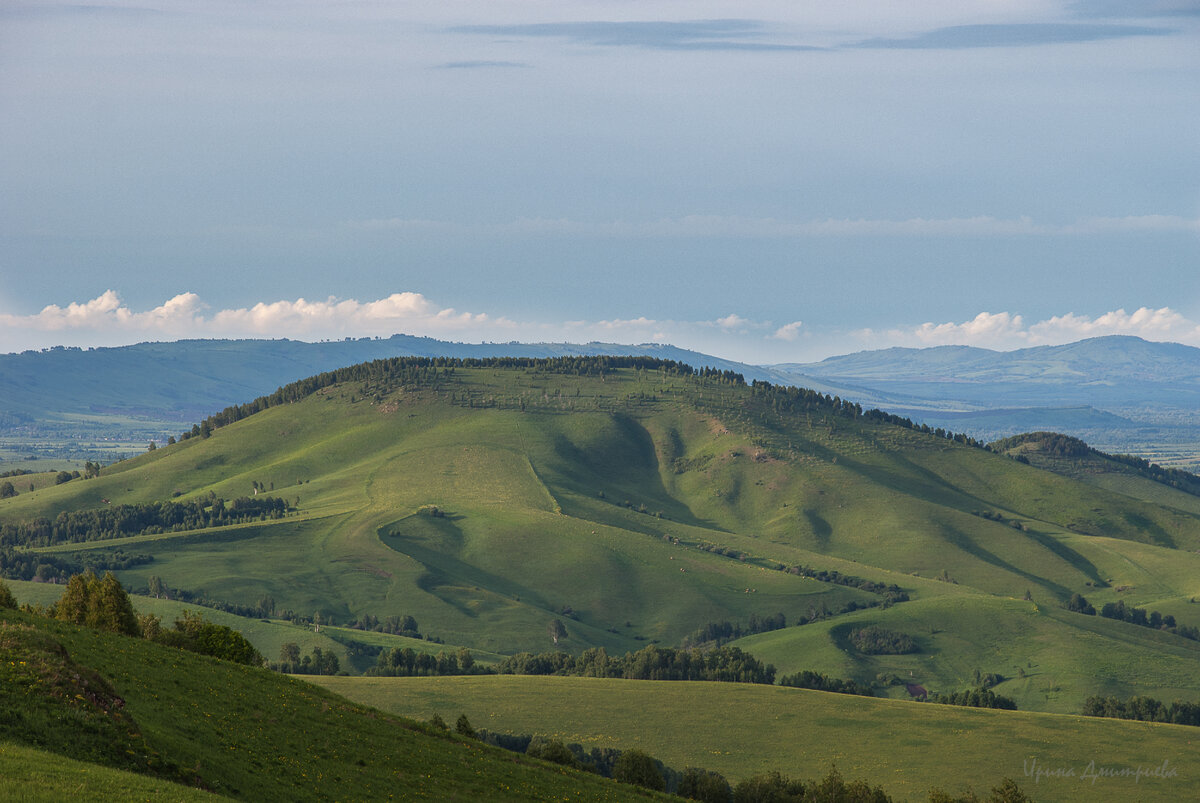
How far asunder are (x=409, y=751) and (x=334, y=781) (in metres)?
12.0

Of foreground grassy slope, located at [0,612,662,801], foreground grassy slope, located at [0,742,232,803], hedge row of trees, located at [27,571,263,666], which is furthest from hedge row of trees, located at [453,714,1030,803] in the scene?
foreground grassy slope, located at [0,742,232,803]

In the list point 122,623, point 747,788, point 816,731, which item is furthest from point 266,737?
point 816,731

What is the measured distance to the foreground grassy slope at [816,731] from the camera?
5448 inches

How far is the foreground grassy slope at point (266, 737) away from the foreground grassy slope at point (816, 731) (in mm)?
65019

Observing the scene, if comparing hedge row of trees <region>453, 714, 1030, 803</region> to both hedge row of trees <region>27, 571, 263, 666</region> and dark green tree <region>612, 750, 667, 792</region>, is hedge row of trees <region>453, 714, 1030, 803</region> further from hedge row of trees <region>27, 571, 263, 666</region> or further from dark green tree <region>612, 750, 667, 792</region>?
hedge row of trees <region>27, 571, 263, 666</region>

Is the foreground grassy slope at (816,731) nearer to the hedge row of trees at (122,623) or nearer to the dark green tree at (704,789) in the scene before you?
the dark green tree at (704,789)

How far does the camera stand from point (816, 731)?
157 metres

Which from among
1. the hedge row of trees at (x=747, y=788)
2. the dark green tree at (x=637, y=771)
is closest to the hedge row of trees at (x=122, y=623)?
the hedge row of trees at (x=747, y=788)

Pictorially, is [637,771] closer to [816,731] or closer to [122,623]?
[122,623]

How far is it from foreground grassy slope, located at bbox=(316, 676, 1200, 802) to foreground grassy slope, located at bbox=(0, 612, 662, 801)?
65019 mm

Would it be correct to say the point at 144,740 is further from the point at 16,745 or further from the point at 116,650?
the point at 116,650

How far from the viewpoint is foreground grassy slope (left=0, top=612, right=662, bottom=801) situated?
5508 cm

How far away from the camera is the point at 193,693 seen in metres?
69.9

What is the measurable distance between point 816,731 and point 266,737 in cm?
10732
